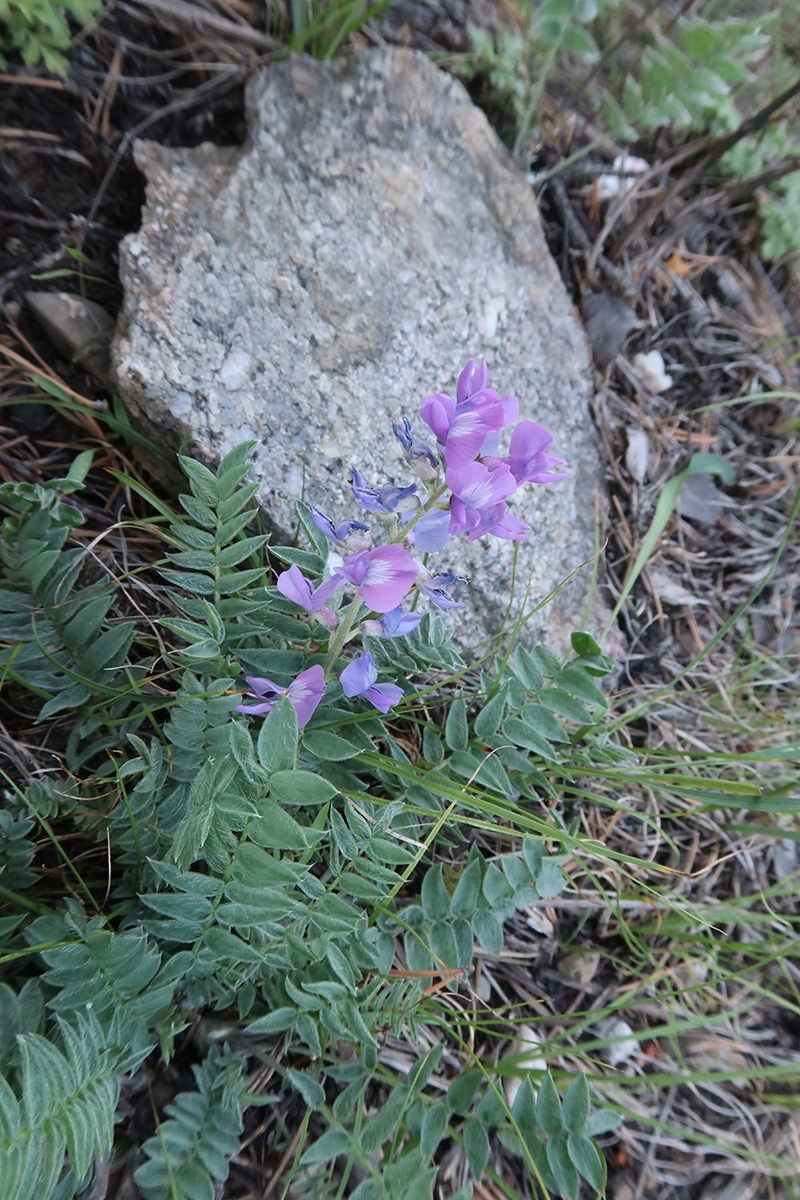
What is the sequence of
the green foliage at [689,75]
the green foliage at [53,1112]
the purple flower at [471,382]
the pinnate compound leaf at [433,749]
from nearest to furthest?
the green foliage at [53,1112] < the purple flower at [471,382] < the pinnate compound leaf at [433,749] < the green foliage at [689,75]

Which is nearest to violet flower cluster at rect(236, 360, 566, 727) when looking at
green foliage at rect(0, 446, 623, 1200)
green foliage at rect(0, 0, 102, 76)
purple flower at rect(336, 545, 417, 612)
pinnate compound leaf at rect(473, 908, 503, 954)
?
purple flower at rect(336, 545, 417, 612)

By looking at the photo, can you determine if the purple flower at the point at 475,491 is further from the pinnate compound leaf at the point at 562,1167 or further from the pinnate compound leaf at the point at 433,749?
the pinnate compound leaf at the point at 562,1167

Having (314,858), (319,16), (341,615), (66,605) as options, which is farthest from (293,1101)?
(319,16)

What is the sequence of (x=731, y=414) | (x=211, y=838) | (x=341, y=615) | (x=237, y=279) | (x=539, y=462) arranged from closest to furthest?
(x=211, y=838)
(x=539, y=462)
(x=341, y=615)
(x=237, y=279)
(x=731, y=414)

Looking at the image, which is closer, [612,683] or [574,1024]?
[574,1024]

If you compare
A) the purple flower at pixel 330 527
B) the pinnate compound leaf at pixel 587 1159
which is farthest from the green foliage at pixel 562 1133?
the purple flower at pixel 330 527

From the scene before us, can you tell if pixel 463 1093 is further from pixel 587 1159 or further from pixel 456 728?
pixel 456 728

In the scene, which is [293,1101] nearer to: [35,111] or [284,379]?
[284,379]
